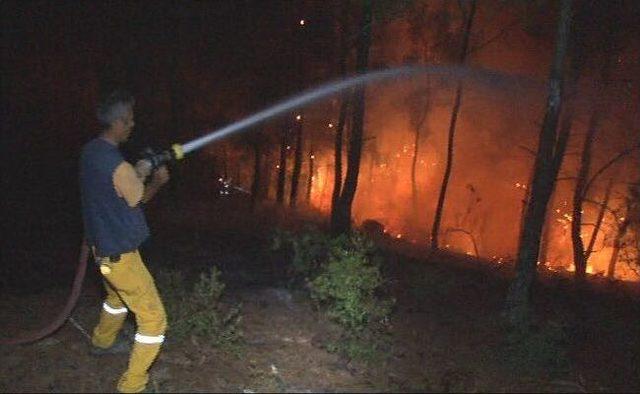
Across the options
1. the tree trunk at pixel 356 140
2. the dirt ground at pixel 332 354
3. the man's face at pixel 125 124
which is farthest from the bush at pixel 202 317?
the tree trunk at pixel 356 140

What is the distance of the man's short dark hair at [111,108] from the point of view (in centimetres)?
497

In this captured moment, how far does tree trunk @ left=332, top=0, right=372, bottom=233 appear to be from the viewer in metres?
12.6

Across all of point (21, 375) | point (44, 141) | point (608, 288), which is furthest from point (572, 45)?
point (44, 141)

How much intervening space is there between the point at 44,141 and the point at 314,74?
11.9 meters

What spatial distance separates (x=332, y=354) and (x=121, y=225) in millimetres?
2724

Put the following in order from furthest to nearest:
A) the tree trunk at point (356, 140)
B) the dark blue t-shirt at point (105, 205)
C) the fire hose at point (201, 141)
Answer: the tree trunk at point (356, 140) → the fire hose at point (201, 141) → the dark blue t-shirt at point (105, 205)

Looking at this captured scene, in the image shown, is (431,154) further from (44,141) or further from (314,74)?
(44,141)

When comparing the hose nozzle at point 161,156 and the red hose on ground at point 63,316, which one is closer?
the hose nozzle at point 161,156

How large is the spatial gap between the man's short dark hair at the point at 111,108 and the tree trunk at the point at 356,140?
7504mm

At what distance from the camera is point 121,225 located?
5027 mm

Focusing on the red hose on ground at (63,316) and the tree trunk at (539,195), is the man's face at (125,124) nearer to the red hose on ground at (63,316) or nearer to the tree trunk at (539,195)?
the red hose on ground at (63,316)

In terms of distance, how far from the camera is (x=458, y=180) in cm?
3984

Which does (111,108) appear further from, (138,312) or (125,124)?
(138,312)

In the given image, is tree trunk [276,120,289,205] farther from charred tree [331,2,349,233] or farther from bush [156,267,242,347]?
bush [156,267,242,347]
